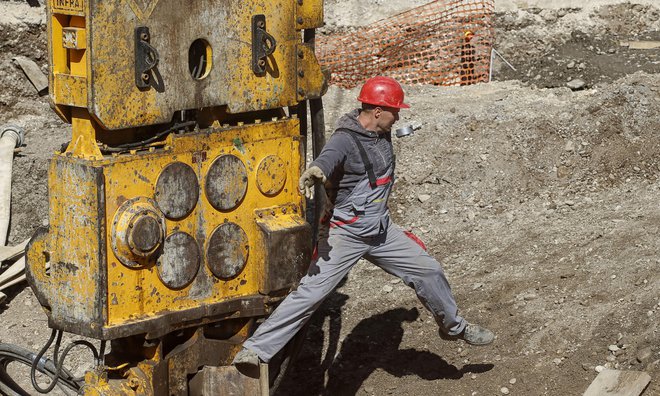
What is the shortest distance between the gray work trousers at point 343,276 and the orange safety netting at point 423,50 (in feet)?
19.2

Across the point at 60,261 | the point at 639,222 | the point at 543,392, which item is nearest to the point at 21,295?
the point at 60,261

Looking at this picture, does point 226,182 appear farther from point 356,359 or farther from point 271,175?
point 356,359

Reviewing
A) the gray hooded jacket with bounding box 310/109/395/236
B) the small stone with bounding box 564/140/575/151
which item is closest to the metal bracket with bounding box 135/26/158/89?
the gray hooded jacket with bounding box 310/109/395/236

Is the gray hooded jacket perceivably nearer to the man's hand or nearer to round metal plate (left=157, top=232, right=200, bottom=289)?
the man's hand

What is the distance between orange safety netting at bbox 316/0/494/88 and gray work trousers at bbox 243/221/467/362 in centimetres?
586

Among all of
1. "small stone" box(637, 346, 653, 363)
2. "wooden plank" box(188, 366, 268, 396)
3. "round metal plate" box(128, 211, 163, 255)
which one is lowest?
"wooden plank" box(188, 366, 268, 396)

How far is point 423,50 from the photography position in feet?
43.7

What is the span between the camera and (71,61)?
19.5 ft

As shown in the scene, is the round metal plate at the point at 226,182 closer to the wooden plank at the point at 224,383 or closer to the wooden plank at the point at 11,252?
the wooden plank at the point at 224,383

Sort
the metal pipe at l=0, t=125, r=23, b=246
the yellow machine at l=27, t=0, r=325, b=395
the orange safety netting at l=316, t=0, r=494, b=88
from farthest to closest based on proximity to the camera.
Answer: the orange safety netting at l=316, t=0, r=494, b=88, the metal pipe at l=0, t=125, r=23, b=246, the yellow machine at l=27, t=0, r=325, b=395

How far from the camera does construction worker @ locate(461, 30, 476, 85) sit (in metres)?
13.1

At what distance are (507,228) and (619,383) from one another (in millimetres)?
2860

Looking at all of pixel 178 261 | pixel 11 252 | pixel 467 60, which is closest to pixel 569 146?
pixel 467 60

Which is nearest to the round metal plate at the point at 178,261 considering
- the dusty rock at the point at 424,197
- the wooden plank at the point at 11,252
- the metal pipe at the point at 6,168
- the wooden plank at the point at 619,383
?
the wooden plank at the point at 619,383
